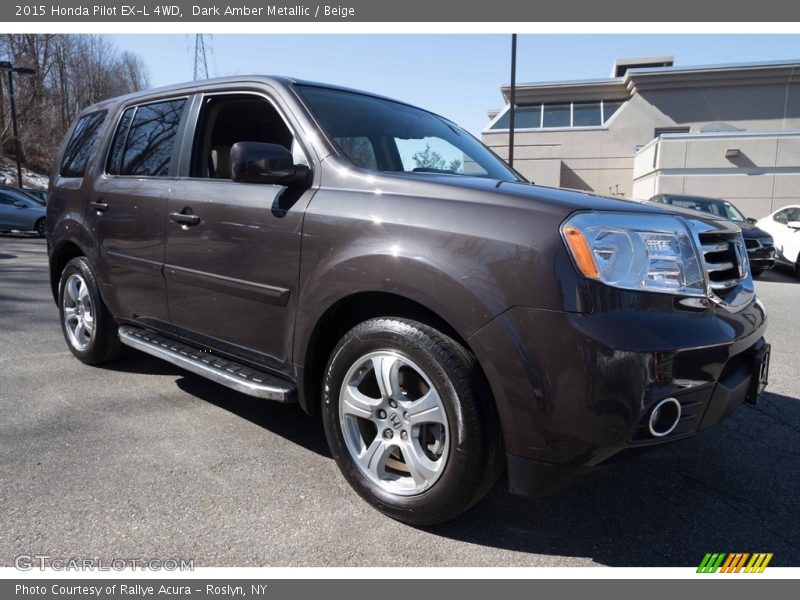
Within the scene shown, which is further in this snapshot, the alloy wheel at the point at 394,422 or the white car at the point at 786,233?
the white car at the point at 786,233

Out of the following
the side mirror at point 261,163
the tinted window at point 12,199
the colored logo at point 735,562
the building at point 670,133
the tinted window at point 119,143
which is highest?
the building at point 670,133

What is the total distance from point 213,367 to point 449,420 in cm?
151

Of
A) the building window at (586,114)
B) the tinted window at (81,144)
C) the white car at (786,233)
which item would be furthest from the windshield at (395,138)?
the building window at (586,114)

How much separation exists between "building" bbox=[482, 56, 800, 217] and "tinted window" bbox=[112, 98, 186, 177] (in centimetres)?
1922

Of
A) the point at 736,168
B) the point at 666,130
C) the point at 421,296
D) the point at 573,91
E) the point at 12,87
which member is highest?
the point at 12,87

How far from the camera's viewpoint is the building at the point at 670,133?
763 inches

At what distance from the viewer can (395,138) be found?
3334 mm

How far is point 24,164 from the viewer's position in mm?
42438

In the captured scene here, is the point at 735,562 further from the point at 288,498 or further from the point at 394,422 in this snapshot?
the point at 288,498

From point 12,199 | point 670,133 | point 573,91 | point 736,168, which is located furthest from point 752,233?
point 12,199

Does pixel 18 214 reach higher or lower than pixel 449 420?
lower

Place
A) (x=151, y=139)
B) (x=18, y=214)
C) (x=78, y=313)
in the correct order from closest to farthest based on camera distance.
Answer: (x=151, y=139) < (x=78, y=313) < (x=18, y=214)

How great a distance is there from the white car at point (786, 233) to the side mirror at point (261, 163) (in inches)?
493

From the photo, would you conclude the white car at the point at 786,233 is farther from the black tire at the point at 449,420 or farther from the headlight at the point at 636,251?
the black tire at the point at 449,420
